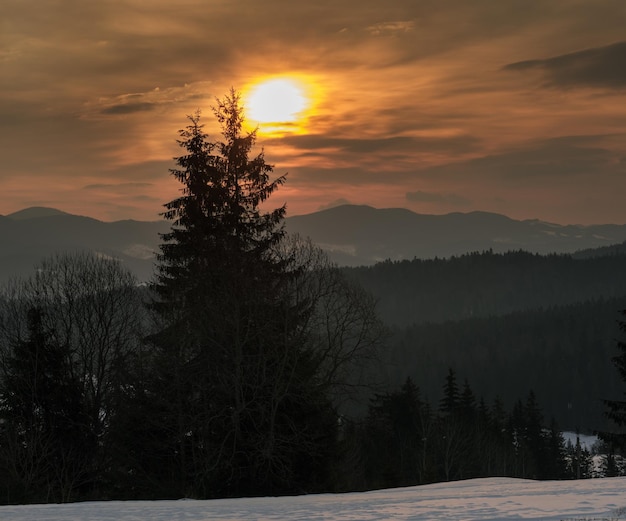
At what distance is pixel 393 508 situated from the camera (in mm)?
15922

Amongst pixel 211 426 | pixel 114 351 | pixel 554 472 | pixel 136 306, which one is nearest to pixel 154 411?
pixel 211 426

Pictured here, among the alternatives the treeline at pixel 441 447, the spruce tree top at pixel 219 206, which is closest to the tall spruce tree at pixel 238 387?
the spruce tree top at pixel 219 206

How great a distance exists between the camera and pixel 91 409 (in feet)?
119

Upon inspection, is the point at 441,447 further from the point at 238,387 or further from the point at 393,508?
the point at 393,508

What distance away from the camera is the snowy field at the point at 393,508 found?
1444 cm

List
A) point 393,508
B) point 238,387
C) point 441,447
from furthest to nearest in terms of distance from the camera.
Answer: point 441,447
point 238,387
point 393,508

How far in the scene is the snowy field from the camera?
14.4 m

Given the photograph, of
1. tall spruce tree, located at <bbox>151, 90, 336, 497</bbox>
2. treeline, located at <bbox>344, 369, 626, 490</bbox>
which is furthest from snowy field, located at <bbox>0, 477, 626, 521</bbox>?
treeline, located at <bbox>344, 369, 626, 490</bbox>

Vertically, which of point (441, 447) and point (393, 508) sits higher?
point (393, 508)

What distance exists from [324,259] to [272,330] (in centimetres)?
588

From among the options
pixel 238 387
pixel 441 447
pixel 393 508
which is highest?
pixel 238 387

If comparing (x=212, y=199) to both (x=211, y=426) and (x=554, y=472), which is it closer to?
(x=211, y=426)

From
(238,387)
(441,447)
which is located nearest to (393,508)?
(238,387)

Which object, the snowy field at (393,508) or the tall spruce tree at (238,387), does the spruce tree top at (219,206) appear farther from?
the snowy field at (393,508)
